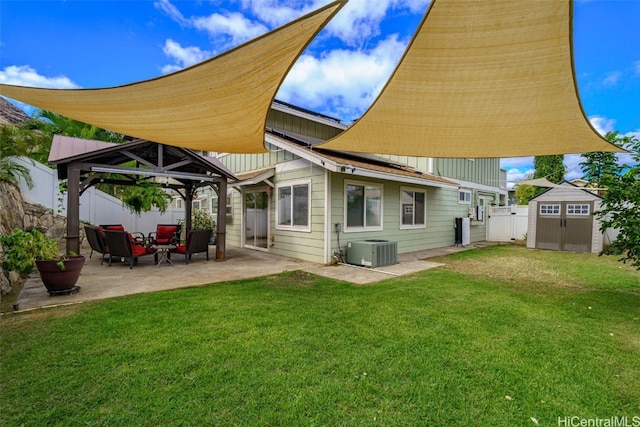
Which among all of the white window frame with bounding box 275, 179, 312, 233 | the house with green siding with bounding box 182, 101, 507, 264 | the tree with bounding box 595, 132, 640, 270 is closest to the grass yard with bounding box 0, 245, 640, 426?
the tree with bounding box 595, 132, 640, 270

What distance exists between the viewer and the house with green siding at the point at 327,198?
292 inches

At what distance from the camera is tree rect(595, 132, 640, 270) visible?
3.96m

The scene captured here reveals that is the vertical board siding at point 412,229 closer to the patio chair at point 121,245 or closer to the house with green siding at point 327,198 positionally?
the house with green siding at point 327,198

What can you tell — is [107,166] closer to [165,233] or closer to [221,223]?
[221,223]

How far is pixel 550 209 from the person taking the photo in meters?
10.4

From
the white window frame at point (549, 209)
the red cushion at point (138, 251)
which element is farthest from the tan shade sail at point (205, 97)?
the white window frame at point (549, 209)

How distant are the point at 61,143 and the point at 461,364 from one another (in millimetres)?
8790

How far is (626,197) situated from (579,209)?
735cm

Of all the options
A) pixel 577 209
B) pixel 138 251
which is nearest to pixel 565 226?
pixel 577 209

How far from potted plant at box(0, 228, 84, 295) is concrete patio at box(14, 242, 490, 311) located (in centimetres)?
20

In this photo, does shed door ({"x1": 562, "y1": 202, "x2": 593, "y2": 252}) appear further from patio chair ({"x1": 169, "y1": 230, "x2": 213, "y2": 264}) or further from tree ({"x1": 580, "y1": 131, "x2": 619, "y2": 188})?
patio chair ({"x1": 169, "y1": 230, "x2": 213, "y2": 264})

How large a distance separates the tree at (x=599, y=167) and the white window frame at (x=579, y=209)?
6914mm

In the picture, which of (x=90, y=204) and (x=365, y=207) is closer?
(x=365, y=207)

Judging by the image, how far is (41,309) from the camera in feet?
12.2
